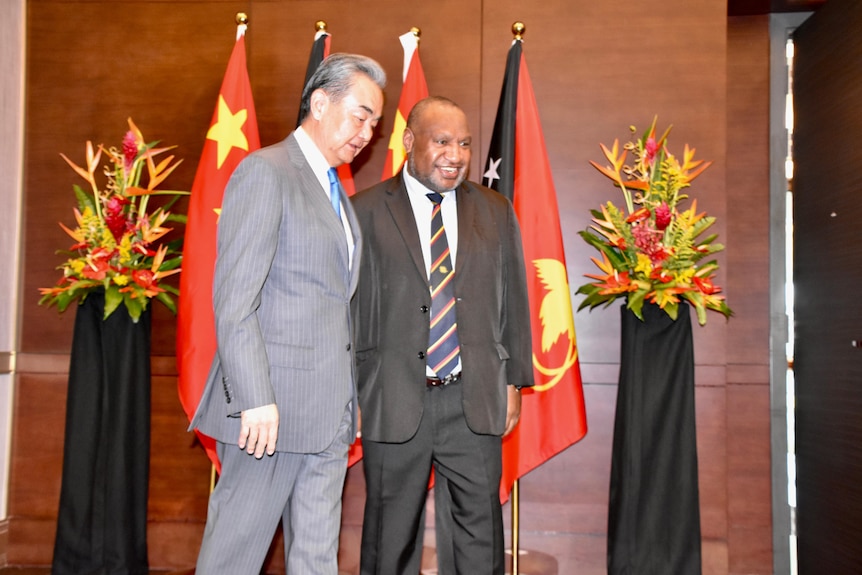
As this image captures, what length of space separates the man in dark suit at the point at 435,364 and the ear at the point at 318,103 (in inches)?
26.0

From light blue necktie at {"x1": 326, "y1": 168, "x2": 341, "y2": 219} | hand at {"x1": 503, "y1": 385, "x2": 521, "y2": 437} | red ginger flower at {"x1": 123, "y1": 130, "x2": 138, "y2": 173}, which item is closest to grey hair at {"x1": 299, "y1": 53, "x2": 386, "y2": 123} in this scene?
light blue necktie at {"x1": 326, "y1": 168, "x2": 341, "y2": 219}

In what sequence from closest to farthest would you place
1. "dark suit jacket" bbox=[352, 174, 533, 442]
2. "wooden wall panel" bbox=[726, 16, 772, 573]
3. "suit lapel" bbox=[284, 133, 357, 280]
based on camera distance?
"suit lapel" bbox=[284, 133, 357, 280] < "dark suit jacket" bbox=[352, 174, 533, 442] < "wooden wall panel" bbox=[726, 16, 772, 573]

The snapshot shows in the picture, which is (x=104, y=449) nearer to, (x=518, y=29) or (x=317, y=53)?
(x=317, y=53)

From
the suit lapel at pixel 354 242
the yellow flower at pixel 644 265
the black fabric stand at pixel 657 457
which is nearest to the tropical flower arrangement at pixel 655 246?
the yellow flower at pixel 644 265

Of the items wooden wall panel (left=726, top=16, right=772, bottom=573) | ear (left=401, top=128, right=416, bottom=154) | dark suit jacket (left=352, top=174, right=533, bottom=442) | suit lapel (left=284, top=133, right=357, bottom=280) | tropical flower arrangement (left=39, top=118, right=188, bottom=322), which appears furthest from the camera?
wooden wall panel (left=726, top=16, right=772, bottom=573)

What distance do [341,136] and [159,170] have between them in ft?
5.91

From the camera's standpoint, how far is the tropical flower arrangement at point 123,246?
327 cm

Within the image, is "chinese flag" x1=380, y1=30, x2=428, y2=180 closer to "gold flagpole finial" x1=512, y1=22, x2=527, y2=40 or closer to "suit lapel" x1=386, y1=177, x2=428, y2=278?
"gold flagpole finial" x1=512, y1=22, x2=527, y2=40

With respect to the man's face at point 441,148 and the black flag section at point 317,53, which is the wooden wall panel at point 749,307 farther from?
the black flag section at point 317,53

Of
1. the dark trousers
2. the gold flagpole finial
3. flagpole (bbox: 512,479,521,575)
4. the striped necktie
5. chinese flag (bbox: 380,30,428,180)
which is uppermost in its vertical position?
the gold flagpole finial

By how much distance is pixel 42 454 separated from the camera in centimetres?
378

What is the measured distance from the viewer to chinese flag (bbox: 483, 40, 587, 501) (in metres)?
3.31

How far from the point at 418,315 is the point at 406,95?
1.34 m

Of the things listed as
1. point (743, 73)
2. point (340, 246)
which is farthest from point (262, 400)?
point (743, 73)
